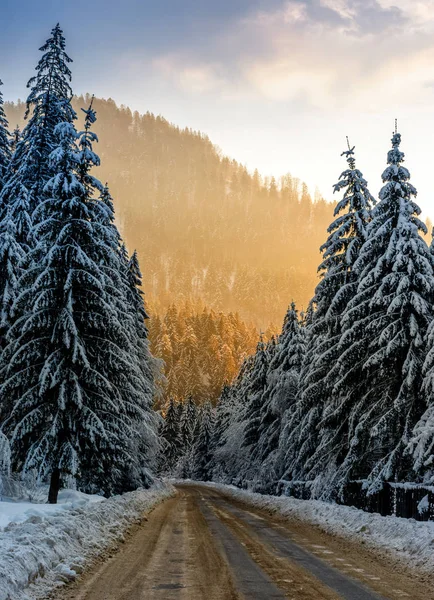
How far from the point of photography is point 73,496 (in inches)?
790

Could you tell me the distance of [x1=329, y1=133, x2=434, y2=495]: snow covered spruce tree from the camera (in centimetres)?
1833

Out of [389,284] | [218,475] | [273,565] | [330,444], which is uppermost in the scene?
[389,284]

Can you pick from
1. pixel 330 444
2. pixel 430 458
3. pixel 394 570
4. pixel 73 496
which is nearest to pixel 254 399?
pixel 330 444

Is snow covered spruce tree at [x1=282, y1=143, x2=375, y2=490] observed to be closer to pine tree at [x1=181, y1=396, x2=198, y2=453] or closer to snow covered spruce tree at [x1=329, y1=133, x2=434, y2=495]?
snow covered spruce tree at [x1=329, y1=133, x2=434, y2=495]

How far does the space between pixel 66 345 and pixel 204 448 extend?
70549 millimetres

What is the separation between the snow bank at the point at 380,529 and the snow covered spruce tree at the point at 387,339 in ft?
6.08

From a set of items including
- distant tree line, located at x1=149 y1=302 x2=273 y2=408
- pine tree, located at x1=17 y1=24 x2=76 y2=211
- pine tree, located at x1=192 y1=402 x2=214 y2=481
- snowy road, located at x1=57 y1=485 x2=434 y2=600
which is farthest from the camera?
distant tree line, located at x1=149 y1=302 x2=273 y2=408

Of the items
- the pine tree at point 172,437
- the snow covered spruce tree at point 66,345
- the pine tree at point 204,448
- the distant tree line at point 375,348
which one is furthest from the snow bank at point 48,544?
the pine tree at point 172,437

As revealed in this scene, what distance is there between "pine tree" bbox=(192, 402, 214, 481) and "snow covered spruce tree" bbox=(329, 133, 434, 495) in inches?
2409

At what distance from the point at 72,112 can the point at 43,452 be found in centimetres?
1521

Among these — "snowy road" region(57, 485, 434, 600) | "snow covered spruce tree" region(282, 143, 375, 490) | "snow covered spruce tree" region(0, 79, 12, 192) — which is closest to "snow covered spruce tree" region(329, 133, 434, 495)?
"snow covered spruce tree" region(282, 143, 375, 490)

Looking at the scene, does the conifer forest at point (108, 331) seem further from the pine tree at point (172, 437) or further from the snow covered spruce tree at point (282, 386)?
the pine tree at point (172, 437)

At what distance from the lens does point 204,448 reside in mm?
84812

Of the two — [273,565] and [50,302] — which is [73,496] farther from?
[273,565]
